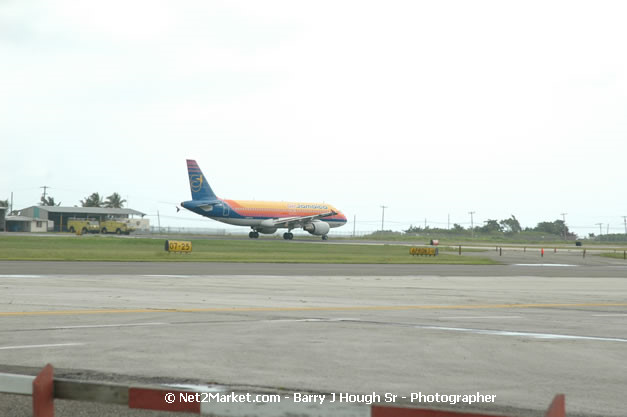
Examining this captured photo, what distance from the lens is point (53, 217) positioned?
115312 mm

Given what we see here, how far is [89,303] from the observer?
16.0 meters

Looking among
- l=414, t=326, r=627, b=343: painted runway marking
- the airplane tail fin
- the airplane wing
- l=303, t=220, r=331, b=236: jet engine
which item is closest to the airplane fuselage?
the airplane wing

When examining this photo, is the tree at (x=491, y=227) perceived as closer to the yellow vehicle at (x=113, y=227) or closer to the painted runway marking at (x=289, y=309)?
the yellow vehicle at (x=113, y=227)

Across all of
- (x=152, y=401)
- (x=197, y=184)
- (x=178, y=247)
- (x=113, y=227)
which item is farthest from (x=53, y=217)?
(x=152, y=401)

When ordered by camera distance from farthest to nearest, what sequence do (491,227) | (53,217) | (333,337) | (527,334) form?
(491,227) → (53,217) → (527,334) → (333,337)

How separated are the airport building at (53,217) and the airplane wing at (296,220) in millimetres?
34203

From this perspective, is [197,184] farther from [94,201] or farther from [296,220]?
[94,201]

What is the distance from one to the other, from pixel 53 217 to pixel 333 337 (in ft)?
375

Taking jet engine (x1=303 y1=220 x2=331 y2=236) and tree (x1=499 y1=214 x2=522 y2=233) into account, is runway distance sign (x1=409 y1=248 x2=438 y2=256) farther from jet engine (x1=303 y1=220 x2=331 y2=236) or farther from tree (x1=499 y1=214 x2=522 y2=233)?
tree (x1=499 y1=214 x2=522 y2=233)

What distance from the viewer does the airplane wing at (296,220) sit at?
260ft

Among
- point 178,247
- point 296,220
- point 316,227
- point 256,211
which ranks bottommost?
point 178,247

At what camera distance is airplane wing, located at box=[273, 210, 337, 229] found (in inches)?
3125

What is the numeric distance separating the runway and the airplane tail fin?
54184 mm

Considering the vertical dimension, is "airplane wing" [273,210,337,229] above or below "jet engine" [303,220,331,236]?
above
